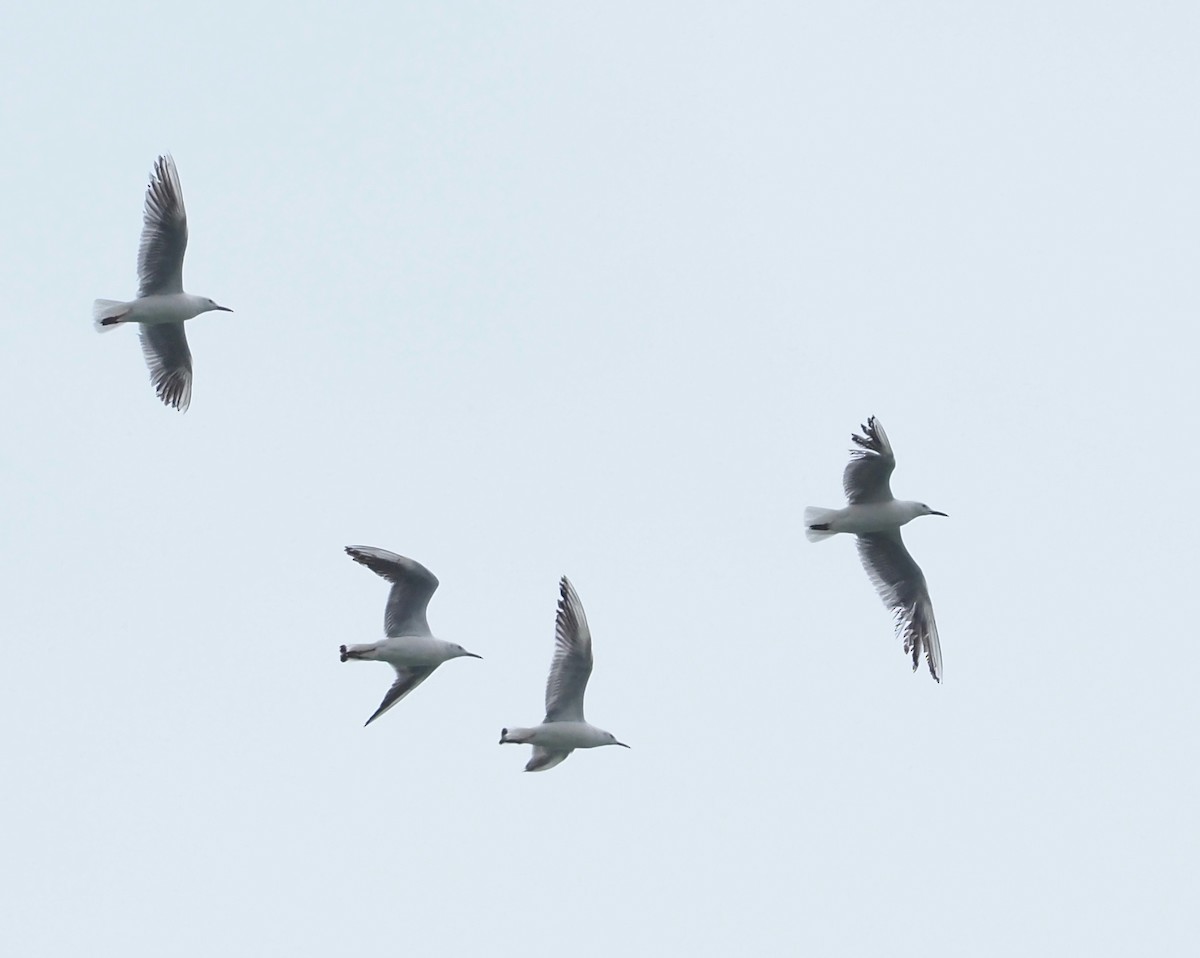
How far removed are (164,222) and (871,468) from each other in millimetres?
10374

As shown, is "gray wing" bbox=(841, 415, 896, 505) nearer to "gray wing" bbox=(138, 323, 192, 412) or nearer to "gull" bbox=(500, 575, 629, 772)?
"gull" bbox=(500, 575, 629, 772)

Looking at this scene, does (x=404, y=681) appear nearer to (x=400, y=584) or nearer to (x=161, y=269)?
(x=400, y=584)

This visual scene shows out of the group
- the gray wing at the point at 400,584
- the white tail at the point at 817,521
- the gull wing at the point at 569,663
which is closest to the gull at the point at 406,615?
the gray wing at the point at 400,584

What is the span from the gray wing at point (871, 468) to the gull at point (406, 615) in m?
5.59

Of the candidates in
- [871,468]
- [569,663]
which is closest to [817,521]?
[871,468]

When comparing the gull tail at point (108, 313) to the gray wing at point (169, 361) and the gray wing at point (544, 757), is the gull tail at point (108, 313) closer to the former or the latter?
the gray wing at point (169, 361)

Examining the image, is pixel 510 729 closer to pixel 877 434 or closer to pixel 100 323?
pixel 877 434

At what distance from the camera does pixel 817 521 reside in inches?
1024

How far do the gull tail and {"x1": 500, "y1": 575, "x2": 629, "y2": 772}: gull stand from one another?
293 inches

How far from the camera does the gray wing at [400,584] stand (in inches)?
969

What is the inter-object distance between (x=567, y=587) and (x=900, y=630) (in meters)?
4.93

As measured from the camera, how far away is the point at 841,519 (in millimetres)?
25953

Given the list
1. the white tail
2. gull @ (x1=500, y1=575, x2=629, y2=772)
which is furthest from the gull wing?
the white tail

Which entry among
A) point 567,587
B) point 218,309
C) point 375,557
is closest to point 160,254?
point 218,309
